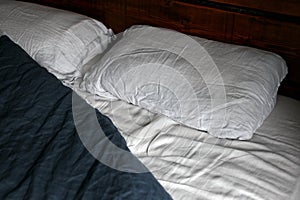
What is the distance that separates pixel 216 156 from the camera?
1304mm

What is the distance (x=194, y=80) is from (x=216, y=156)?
0.26 metres

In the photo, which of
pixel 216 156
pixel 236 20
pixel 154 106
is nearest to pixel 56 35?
pixel 154 106

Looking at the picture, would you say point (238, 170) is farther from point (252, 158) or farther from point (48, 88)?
point (48, 88)

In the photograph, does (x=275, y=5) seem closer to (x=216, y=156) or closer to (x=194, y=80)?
(x=194, y=80)

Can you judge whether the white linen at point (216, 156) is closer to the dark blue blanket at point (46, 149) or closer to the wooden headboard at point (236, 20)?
the dark blue blanket at point (46, 149)

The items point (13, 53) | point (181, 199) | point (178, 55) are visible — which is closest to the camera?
point (181, 199)

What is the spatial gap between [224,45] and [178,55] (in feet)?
0.57

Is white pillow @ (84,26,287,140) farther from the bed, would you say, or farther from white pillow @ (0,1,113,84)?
white pillow @ (0,1,113,84)

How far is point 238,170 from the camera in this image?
125 cm

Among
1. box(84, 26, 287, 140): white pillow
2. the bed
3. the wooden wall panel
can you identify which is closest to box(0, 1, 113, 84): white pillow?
the bed

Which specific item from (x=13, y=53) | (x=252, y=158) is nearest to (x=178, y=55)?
(x=252, y=158)

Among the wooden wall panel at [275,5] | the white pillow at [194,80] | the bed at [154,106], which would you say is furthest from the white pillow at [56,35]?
the wooden wall panel at [275,5]

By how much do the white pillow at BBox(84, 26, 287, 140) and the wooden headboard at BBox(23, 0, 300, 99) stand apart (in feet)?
0.28

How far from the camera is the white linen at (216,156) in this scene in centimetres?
119
